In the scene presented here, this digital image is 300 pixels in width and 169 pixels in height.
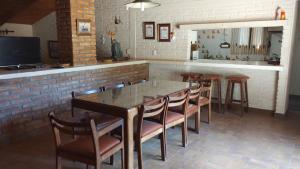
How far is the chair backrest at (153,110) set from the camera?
103 inches

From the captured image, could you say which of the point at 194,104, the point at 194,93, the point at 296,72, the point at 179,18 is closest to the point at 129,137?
the point at 194,93

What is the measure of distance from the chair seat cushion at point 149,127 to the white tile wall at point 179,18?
295 cm

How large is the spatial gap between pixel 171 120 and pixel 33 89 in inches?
83.1

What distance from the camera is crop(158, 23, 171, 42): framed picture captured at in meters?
5.89

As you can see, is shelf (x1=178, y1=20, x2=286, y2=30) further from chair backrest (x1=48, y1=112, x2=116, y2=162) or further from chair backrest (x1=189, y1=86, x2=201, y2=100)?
chair backrest (x1=48, y1=112, x2=116, y2=162)

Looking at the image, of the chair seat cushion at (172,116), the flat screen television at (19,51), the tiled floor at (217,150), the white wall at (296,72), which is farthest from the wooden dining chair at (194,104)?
the white wall at (296,72)

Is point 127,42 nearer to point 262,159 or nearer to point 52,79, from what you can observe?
point 52,79

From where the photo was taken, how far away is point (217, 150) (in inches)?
130

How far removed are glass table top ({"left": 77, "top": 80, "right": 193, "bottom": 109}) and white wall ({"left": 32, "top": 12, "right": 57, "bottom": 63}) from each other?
16.7 feet

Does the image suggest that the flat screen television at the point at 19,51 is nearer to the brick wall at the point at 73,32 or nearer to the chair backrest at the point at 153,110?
the brick wall at the point at 73,32

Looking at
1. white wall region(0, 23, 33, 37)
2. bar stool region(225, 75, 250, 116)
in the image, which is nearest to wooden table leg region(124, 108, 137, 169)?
bar stool region(225, 75, 250, 116)

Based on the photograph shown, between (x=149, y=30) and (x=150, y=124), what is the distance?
3.69 m

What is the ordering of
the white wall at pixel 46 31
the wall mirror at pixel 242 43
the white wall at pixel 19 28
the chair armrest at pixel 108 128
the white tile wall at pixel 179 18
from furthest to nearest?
the white wall at pixel 46 31
the white wall at pixel 19 28
the wall mirror at pixel 242 43
the white tile wall at pixel 179 18
the chair armrest at pixel 108 128

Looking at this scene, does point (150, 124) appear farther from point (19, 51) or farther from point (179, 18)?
point (179, 18)
